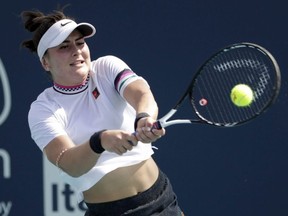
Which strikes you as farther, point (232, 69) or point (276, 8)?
point (276, 8)

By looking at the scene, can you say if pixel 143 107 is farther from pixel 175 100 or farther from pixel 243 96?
pixel 175 100

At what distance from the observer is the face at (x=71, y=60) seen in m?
3.32

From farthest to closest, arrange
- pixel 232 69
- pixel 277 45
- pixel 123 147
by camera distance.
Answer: pixel 277 45
pixel 232 69
pixel 123 147

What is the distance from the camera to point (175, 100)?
4934mm

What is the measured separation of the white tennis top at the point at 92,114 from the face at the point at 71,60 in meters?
0.04

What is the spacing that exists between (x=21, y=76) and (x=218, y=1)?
130 cm

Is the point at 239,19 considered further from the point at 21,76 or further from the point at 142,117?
the point at 142,117

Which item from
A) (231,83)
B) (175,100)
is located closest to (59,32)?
(231,83)

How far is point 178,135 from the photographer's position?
4.96 meters

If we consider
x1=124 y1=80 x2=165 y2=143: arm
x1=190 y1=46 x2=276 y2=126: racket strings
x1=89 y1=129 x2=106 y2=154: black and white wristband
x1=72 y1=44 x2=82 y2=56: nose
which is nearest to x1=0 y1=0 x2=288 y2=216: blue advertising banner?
x1=190 y1=46 x2=276 y2=126: racket strings

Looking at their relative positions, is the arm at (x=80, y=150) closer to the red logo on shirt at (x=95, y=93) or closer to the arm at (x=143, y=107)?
the arm at (x=143, y=107)

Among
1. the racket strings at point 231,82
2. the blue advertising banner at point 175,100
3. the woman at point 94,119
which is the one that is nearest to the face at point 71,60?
the woman at point 94,119

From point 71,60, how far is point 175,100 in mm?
1697

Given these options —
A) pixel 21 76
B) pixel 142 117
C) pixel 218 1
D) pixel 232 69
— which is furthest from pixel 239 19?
pixel 142 117
